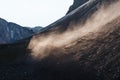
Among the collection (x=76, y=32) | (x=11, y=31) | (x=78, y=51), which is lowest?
(x=78, y=51)

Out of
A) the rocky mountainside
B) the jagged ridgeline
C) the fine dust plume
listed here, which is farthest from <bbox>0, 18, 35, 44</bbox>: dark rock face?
the fine dust plume

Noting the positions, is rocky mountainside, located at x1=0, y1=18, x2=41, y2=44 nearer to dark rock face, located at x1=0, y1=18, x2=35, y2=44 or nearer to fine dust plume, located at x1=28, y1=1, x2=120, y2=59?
dark rock face, located at x1=0, y1=18, x2=35, y2=44

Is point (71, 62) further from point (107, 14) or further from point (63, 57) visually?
point (107, 14)

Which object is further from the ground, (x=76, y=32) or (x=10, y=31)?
(x=10, y=31)

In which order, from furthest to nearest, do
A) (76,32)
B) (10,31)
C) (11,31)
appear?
(10,31)
(11,31)
(76,32)

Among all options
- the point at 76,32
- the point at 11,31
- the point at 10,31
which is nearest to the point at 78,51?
the point at 76,32

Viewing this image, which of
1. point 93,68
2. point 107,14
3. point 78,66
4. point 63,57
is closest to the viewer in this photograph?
point 93,68

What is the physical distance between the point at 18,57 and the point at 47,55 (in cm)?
621

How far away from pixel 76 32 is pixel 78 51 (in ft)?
14.9

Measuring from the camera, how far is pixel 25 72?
25844 millimetres

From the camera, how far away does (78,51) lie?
23234mm

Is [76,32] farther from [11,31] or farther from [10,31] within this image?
[10,31]

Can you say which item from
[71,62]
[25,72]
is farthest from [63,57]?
[25,72]

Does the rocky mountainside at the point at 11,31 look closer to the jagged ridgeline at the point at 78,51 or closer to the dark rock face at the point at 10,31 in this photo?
the dark rock face at the point at 10,31
